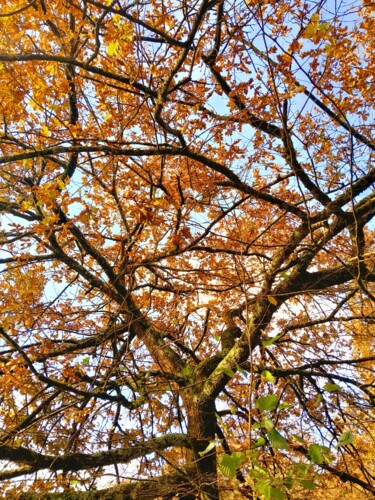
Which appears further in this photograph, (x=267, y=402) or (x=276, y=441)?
(x=267, y=402)

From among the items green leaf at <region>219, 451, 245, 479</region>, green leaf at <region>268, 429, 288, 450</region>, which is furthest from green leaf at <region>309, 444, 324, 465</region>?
green leaf at <region>219, 451, 245, 479</region>

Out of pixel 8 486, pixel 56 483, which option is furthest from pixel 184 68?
pixel 8 486

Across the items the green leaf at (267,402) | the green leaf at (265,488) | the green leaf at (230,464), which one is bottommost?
the green leaf at (265,488)

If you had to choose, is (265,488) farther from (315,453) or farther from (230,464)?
(315,453)

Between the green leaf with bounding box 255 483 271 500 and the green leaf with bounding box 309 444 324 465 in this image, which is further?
the green leaf with bounding box 309 444 324 465

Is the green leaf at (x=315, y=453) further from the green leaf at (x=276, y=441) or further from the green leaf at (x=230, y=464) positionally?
the green leaf at (x=230, y=464)

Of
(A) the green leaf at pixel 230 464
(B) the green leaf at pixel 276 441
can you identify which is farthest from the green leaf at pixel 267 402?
(A) the green leaf at pixel 230 464

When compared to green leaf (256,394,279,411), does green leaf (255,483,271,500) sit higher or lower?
lower

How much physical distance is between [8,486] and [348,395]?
157 inches

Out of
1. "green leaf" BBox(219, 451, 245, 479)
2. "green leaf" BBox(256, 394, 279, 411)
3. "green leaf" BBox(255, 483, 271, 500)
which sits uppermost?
"green leaf" BBox(256, 394, 279, 411)

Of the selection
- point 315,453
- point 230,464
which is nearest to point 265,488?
point 230,464

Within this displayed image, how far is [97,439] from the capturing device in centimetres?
386

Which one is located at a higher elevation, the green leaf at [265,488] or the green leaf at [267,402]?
the green leaf at [267,402]

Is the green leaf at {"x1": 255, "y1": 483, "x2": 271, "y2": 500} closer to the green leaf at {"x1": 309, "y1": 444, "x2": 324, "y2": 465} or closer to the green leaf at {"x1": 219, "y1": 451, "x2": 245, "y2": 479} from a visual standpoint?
the green leaf at {"x1": 219, "y1": 451, "x2": 245, "y2": 479}
